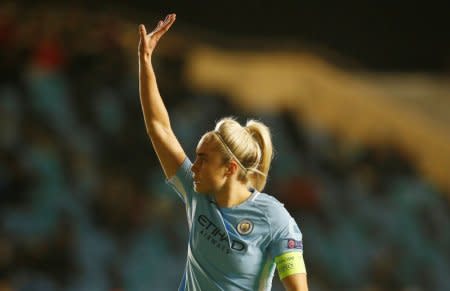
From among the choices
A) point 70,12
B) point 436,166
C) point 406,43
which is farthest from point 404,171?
point 70,12

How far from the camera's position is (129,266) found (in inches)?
234

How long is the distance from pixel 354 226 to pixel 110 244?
7.51 feet

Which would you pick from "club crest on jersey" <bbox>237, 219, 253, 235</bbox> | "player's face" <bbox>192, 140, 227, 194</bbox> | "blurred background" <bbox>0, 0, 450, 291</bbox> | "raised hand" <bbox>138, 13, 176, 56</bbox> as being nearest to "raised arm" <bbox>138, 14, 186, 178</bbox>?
"raised hand" <bbox>138, 13, 176, 56</bbox>

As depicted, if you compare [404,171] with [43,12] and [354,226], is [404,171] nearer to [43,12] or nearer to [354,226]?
[354,226]

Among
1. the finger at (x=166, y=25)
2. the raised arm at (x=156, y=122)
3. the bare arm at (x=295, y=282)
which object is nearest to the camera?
the bare arm at (x=295, y=282)

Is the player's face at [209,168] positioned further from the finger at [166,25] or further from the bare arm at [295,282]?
the finger at [166,25]

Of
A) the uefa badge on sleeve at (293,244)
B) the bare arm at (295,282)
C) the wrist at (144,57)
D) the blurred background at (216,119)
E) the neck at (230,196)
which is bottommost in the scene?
the blurred background at (216,119)

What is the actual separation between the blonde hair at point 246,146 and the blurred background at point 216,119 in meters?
2.93

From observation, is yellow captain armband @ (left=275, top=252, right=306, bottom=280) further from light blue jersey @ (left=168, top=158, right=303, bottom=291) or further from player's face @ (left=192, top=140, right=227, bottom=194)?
player's face @ (left=192, top=140, right=227, bottom=194)

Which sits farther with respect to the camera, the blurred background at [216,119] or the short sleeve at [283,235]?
the blurred background at [216,119]

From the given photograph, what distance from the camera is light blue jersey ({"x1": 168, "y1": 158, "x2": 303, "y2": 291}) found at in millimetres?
2627

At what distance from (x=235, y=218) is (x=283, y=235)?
16 centimetres

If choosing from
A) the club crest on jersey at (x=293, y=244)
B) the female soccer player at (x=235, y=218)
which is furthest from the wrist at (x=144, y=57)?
the club crest on jersey at (x=293, y=244)

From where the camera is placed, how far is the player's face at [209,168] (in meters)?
2.67
